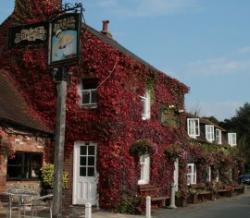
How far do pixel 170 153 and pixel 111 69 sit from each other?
6.06 meters

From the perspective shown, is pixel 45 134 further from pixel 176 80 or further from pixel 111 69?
pixel 176 80

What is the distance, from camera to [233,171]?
1610 inches

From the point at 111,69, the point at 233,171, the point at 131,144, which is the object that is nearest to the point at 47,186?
the point at 131,144

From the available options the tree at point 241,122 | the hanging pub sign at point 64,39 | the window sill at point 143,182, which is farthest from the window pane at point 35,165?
the tree at point 241,122

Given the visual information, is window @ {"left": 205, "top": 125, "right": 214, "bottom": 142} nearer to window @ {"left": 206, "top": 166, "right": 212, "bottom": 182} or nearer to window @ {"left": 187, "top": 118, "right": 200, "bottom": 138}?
window @ {"left": 187, "top": 118, "right": 200, "bottom": 138}

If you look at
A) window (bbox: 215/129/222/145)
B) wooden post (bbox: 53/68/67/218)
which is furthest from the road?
window (bbox: 215/129/222/145)

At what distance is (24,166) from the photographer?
2128 centimetres

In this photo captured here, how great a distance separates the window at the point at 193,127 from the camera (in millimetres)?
34847

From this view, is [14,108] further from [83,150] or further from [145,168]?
[145,168]

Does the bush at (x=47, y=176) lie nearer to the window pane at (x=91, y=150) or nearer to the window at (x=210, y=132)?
the window pane at (x=91, y=150)

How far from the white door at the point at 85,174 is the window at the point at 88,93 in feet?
5.53

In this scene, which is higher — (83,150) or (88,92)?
(88,92)

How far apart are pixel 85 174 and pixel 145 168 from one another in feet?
11.1

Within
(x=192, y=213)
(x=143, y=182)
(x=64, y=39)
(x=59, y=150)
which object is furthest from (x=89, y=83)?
(x=59, y=150)
